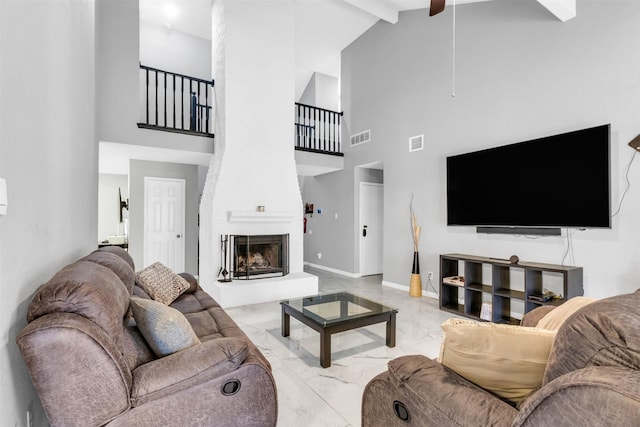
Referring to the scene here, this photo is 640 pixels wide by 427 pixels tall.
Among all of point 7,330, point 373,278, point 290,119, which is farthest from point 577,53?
point 7,330

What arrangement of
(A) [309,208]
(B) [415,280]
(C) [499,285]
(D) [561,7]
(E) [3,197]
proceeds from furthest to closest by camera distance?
(A) [309,208] < (B) [415,280] < (C) [499,285] < (D) [561,7] < (E) [3,197]

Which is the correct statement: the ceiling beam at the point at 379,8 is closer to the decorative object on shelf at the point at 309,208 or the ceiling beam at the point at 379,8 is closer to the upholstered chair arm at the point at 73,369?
the decorative object on shelf at the point at 309,208

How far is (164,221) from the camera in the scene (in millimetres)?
5992

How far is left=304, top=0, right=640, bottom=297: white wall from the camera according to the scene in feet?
10.1

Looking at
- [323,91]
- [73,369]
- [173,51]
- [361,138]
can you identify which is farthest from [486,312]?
[173,51]

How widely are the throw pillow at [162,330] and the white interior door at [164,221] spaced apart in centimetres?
468

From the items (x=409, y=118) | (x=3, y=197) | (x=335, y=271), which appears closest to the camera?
(x=3, y=197)

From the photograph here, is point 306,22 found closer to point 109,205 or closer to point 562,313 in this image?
point 109,205

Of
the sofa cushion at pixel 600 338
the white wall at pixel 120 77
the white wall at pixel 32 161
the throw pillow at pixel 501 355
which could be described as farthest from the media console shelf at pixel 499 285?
the white wall at pixel 120 77

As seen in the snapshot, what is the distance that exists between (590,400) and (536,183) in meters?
3.40

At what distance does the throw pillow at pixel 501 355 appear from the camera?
107cm

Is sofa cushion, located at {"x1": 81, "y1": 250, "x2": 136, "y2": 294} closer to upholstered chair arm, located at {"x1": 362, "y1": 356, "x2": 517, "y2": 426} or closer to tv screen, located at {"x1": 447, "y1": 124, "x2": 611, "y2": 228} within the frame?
upholstered chair arm, located at {"x1": 362, "y1": 356, "x2": 517, "y2": 426}

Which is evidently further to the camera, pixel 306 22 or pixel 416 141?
pixel 306 22

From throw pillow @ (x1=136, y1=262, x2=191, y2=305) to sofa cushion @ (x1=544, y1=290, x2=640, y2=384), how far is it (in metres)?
2.76
